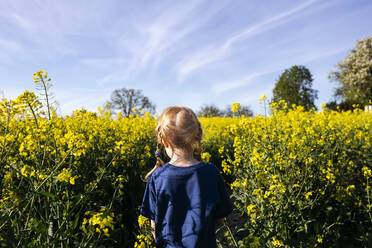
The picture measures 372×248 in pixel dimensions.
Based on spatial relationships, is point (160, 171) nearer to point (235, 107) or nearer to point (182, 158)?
point (182, 158)

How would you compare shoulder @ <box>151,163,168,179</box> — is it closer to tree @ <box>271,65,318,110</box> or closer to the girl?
the girl

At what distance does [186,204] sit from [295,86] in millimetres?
38125

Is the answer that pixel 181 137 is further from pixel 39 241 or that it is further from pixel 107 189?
pixel 107 189

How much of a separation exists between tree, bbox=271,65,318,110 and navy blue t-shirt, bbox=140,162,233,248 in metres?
35.5

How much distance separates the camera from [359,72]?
24.8 meters

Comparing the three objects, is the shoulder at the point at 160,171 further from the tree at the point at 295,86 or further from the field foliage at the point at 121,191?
the tree at the point at 295,86

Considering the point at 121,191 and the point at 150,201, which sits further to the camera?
the point at 121,191

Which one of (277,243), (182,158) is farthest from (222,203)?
(277,243)

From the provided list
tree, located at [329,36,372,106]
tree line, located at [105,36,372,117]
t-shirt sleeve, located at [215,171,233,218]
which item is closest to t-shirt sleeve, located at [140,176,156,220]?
t-shirt sleeve, located at [215,171,233,218]

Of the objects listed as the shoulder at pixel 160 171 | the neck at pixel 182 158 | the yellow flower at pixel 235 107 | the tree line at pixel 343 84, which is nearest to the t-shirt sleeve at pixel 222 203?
the neck at pixel 182 158

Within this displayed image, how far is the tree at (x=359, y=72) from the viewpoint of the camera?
24392 mm

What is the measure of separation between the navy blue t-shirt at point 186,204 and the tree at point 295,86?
3546cm

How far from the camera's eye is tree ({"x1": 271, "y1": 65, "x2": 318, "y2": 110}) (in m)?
34.7

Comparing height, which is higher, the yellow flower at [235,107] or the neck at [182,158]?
the yellow flower at [235,107]
